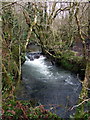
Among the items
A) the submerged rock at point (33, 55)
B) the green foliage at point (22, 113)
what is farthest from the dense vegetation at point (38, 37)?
the submerged rock at point (33, 55)

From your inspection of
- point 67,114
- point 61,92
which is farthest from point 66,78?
point 67,114

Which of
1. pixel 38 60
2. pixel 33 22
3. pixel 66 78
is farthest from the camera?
pixel 38 60

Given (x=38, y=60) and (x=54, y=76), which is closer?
(x=54, y=76)

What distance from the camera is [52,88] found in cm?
579

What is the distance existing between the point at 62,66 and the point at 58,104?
12.1 feet

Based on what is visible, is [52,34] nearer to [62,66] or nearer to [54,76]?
[62,66]

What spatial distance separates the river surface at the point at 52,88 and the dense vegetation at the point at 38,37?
45 cm

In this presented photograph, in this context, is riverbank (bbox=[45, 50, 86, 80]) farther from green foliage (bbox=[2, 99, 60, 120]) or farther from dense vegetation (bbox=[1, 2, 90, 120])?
green foliage (bbox=[2, 99, 60, 120])

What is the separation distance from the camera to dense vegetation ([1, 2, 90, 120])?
3467mm

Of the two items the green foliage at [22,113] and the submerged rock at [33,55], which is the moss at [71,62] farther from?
the green foliage at [22,113]

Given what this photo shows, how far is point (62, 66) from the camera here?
8.14 metres

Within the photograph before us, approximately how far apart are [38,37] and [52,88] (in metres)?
2.88

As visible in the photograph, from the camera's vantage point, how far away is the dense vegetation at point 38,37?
3.47 m

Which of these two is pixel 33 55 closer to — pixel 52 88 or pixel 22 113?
pixel 52 88
